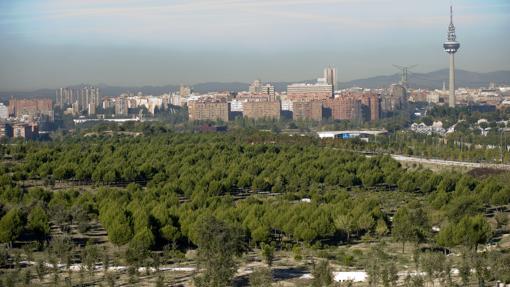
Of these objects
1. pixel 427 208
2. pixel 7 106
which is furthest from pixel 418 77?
pixel 427 208

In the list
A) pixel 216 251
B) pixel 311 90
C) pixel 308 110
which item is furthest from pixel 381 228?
pixel 311 90

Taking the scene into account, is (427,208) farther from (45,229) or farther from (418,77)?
(418,77)

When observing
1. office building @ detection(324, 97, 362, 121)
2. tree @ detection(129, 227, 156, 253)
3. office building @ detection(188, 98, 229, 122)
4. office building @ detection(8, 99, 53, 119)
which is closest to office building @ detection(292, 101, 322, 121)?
office building @ detection(324, 97, 362, 121)

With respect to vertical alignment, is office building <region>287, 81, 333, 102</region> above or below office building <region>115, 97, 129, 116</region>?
above

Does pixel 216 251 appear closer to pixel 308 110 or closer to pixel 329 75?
pixel 308 110

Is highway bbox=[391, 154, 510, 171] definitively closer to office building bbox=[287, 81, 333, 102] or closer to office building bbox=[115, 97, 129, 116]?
office building bbox=[115, 97, 129, 116]

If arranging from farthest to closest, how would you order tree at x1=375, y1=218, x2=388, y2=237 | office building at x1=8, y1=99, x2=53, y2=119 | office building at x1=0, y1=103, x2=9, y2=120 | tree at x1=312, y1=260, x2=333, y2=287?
office building at x1=8, y1=99, x2=53, y2=119 < office building at x1=0, y1=103, x2=9, y2=120 < tree at x1=375, y1=218, x2=388, y2=237 < tree at x1=312, y1=260, x2=333, y2=287

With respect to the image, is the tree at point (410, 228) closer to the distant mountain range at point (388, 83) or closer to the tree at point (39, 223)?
the tree at point (39, 223)
